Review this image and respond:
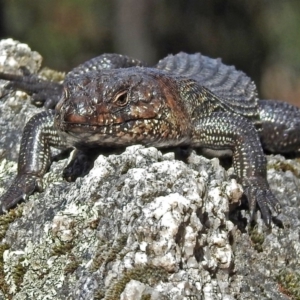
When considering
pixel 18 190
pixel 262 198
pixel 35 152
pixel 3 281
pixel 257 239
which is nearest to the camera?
pixel 3 281

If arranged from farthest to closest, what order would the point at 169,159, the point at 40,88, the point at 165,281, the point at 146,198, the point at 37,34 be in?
the point at 37,34, the point at 40,88, the point at 169,159, the point at 146,198, the point at 165,281

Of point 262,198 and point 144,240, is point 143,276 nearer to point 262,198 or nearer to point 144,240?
point 144,240

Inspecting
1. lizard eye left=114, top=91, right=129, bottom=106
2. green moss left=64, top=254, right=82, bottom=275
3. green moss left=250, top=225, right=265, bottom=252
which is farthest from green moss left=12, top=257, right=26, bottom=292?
green moss left=250, top=225, right=265, bottom=252

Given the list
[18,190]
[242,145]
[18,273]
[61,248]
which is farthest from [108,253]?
[242,145]

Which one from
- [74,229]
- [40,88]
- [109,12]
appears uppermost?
[109,12]

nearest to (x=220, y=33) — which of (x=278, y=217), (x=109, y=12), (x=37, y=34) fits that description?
(x=109, y=12)

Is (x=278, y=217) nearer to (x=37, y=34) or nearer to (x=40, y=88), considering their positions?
(x=40, y=88)

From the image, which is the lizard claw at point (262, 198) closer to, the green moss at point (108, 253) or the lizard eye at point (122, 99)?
the lizard eye at point (122, 99)
